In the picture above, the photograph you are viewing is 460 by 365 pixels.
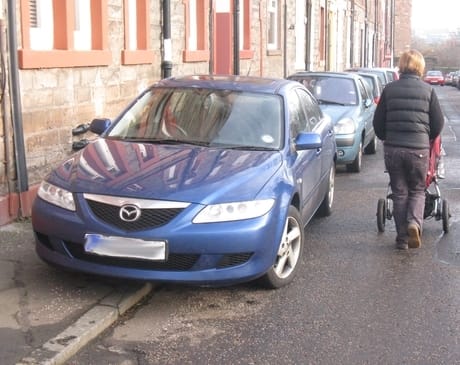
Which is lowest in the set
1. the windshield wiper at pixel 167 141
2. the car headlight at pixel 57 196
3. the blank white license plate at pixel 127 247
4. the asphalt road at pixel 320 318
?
the asphalt road at pixel 320 318

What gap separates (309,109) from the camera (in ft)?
25.0

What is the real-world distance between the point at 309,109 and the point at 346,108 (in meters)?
4.68

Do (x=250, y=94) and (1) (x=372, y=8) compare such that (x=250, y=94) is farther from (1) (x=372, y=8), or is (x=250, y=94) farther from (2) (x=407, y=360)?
(1) (x=372, y=8)

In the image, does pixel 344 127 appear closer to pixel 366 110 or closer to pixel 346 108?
pixel 346 108

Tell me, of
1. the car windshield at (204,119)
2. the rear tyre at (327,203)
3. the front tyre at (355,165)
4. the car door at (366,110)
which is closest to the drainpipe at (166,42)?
the front tyre at (355,165)

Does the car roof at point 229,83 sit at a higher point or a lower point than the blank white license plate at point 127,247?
higher

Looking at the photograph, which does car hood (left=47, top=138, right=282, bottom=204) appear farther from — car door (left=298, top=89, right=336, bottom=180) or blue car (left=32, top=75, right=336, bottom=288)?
car door (left=298, top=89, right=336, bottom=180)

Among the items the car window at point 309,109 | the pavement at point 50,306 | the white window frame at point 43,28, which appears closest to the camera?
the pavement at point 50,306

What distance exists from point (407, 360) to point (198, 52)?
9.96 m

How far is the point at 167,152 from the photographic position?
5.72 m

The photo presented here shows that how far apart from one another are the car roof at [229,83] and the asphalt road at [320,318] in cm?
159

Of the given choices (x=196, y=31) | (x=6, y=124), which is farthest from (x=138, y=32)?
(x=6, y=124)

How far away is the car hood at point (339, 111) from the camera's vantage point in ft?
38.0

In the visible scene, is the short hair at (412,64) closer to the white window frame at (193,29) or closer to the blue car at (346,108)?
the blue car at (346,108)
